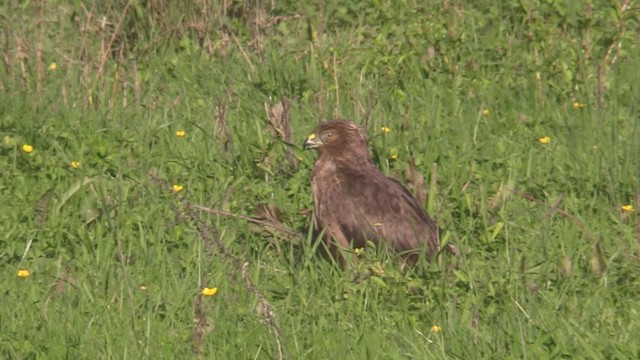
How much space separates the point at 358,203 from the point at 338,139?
60 centimetres

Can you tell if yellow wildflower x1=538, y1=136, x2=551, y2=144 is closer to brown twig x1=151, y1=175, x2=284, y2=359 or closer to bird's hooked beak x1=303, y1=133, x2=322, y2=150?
bird's hooked beak x1=303, y1=133, x2=322, y2=150

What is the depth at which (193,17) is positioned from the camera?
9.68 meters

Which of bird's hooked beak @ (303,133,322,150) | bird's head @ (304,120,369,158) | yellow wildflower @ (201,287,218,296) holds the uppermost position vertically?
yellow wildflower @ (201,287,218,296)

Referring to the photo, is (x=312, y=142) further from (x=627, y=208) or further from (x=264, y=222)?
(x=627, y=208)

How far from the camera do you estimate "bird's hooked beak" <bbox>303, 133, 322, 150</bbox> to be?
7.93 metres

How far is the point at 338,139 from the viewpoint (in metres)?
7.87

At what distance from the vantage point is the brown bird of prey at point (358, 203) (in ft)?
23.4

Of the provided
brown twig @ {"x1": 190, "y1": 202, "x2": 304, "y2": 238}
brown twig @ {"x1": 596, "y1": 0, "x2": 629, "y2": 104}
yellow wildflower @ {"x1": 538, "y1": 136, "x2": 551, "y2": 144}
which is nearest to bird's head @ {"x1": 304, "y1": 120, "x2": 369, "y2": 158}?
brown twig @ {"x1": 190, "y1": 202, "x2": 304, "y2": 238}

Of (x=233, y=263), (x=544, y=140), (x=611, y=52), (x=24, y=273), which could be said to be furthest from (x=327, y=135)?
(x=611, y=52)

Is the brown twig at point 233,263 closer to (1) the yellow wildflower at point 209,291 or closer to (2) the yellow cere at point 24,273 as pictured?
(1) the yellow wildflower at point 209,291

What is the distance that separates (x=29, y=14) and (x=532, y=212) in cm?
429

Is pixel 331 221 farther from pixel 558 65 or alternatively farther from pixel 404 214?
pixel 558 65

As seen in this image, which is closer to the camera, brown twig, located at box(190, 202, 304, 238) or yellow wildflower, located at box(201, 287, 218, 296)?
yellow wildflower, located at box(201, 287, 218, 296)

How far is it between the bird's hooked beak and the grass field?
175 mm
